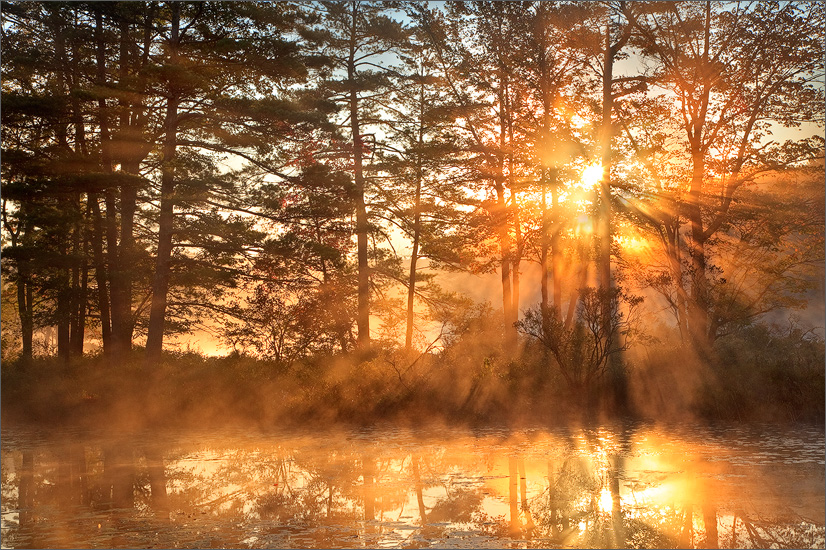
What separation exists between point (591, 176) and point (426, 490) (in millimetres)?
13201

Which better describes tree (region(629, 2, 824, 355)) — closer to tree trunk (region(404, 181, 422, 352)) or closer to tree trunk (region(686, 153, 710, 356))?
tree trunk (region(686, 153, 710, 356))

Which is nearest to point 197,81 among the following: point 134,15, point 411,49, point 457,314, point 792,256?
point 134,15

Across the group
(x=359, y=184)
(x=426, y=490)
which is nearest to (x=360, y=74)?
(x=359, y=184)

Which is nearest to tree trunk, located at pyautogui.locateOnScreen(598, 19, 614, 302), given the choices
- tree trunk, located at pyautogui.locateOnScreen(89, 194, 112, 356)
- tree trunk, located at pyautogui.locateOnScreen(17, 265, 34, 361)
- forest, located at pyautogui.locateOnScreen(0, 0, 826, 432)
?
forest, located at pyautogui.locateOnScreen(0, 0, 826, 432)

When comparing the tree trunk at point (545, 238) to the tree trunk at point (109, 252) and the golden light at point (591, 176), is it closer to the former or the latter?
the golden light at point (591, 176)

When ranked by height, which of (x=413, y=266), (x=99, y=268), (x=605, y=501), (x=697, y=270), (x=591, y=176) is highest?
(x=591, y=176)

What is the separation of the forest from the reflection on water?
310 centimetres

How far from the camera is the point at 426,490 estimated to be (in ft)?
32.9

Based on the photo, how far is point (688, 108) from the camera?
20.9 m

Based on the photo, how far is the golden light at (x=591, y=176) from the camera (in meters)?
21.0

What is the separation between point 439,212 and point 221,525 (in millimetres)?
18216

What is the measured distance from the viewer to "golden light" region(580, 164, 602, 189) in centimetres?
2102

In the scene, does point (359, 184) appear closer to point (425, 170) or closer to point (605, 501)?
point (425, 170)

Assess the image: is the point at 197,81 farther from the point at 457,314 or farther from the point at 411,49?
the point at 457,314
